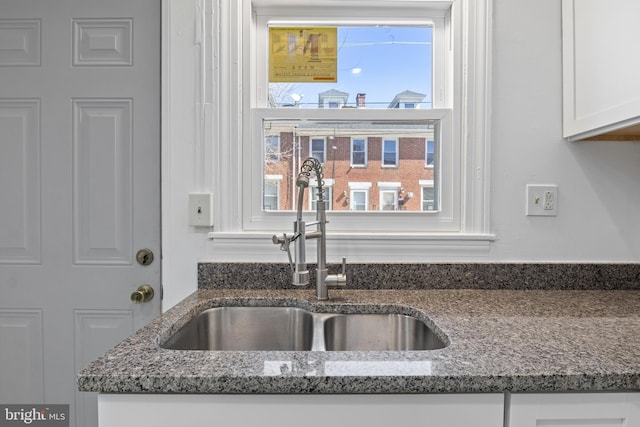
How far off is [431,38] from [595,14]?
0.50 m

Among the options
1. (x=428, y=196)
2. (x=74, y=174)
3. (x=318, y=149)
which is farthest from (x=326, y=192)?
(x=74, y=174)

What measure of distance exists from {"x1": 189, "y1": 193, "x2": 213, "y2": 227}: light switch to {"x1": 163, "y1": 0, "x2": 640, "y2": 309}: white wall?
4cm

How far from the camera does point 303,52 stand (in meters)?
1.35

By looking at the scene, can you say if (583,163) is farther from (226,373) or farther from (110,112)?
(110,112)

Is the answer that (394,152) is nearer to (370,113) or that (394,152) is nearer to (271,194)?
(370,113)

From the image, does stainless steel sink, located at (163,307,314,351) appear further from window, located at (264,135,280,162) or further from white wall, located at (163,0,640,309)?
window, located at (264,135,280,162)

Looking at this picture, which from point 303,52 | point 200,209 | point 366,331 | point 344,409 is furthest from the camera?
point 303,52

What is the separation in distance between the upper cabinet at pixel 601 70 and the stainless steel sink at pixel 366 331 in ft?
2.70

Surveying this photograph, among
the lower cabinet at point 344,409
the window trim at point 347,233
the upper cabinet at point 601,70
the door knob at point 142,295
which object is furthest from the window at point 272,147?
the upper cabinet at point 601,70

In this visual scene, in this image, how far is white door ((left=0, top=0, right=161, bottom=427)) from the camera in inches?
53.5

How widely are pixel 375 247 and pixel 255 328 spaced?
485 millimetres

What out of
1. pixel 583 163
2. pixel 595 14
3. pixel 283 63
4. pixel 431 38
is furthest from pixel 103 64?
pixel 583 163

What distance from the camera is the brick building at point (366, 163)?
Result: 1.36m

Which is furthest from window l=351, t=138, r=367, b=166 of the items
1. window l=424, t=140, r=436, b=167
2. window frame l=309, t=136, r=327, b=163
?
window l=424, t=140, r=436, b=167
